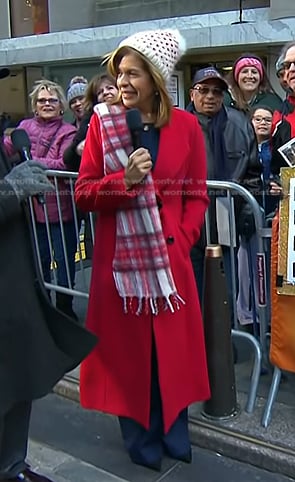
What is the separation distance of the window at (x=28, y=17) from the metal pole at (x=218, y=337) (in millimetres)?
8277

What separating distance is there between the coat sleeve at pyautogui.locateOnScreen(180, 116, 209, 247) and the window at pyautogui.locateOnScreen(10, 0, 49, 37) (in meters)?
8.33

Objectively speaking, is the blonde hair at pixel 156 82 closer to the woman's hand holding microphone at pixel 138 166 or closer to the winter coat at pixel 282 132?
the woman's hand holding microphone at pixel 138 166

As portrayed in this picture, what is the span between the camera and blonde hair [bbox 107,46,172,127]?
276 cm

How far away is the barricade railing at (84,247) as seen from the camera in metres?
3.53

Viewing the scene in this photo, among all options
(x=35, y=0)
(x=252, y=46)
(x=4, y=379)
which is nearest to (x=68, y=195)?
(x=4, y=379)

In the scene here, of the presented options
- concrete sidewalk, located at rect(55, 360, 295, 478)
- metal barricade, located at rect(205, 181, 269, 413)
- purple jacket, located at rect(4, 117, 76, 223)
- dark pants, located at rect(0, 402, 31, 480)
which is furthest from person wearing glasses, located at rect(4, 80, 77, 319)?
dark pants, located at rect(0, 402, 31, 480)

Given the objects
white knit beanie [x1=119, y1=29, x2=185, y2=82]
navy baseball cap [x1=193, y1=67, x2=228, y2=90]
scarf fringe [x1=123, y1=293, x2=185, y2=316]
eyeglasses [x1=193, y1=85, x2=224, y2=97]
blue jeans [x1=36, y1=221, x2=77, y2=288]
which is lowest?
blue jeans [x1=36, y1=221, x2=77, y2=288]

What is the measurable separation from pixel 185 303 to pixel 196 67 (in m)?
6.26

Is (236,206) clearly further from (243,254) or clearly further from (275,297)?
(275,297)

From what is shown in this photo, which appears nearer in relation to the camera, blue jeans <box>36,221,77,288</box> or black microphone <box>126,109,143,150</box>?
black microphone <box>126,109,143,150</box>

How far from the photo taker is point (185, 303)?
9.78ft

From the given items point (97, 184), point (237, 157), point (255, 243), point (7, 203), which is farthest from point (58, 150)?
point (7, 203)

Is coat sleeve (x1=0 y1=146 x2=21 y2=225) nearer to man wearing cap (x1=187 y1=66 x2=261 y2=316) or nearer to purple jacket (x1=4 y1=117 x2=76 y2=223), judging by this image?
man wearing cap (x1=187 y1=66 x2=261 y2=316)

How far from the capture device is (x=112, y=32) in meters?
9.41
